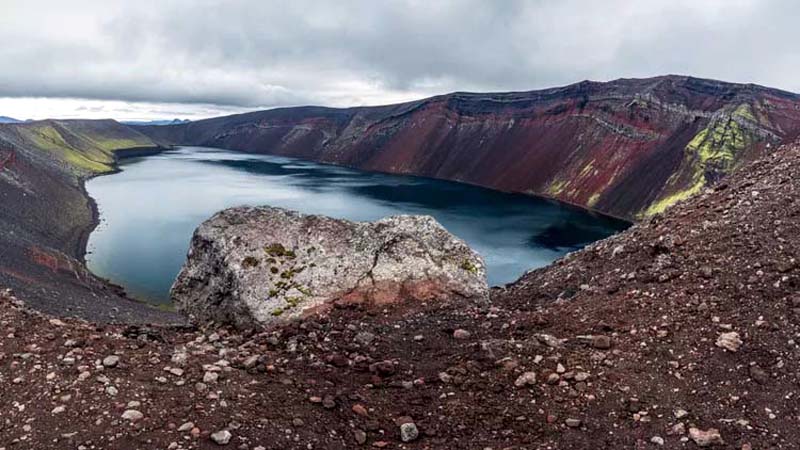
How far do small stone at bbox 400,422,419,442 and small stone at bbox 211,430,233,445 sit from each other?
2042mm

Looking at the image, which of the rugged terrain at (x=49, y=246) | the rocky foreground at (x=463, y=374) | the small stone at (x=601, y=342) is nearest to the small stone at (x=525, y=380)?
the rocky foreground at (x=463, y=374)

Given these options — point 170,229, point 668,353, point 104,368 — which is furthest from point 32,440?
point 170,229

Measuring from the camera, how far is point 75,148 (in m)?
155

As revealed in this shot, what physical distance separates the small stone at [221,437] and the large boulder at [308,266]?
163 inches

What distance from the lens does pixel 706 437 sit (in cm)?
684

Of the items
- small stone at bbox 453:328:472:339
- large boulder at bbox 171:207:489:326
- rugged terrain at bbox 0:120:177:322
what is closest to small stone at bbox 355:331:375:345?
Result: small stone at bbox 453:328:472:339

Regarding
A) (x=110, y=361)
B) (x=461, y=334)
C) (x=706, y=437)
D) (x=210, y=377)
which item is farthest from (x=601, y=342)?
(x=110, y=361)

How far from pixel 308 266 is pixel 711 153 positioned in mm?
87779

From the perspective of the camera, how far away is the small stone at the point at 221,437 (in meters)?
6.62

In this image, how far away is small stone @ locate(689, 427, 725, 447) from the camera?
6781 mm

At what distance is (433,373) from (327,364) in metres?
1.58

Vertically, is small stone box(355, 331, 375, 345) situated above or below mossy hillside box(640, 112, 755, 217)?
below

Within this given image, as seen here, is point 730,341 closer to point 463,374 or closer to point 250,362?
point 463,374

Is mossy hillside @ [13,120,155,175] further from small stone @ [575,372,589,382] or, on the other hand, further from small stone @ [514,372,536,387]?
small stone @ [575,372,589,382]
